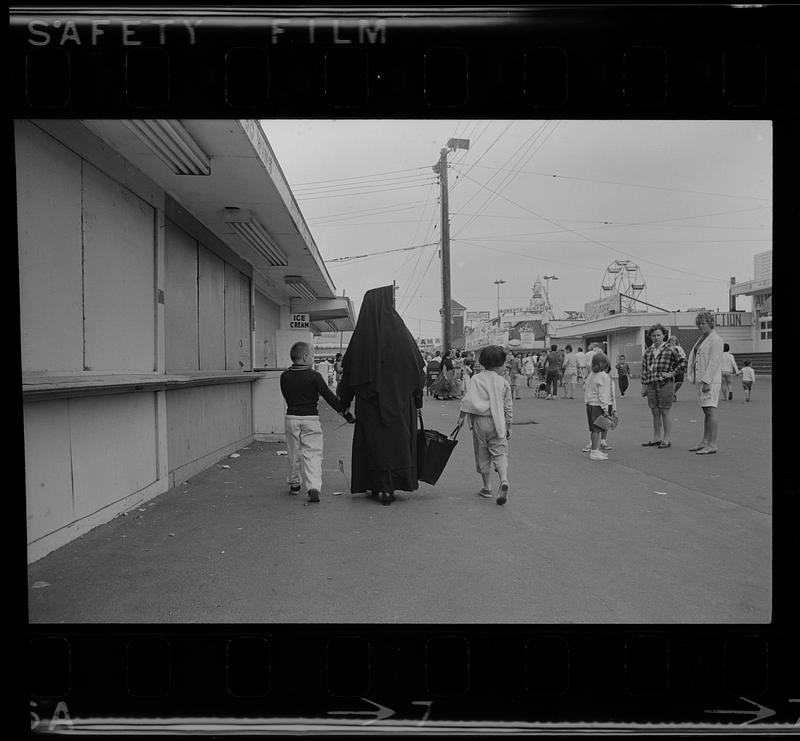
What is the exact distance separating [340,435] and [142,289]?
247 inches

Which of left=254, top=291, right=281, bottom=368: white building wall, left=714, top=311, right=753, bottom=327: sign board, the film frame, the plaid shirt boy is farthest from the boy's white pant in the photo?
left=714, top=311, right=753, bottom=327: sign board

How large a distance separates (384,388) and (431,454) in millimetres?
847

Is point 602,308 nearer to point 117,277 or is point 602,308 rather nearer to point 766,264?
point 766,264

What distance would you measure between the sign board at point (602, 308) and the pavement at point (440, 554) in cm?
2756

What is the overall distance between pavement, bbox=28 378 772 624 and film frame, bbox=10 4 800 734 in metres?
0.95

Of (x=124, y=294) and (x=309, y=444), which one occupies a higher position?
(x=124, y=294)

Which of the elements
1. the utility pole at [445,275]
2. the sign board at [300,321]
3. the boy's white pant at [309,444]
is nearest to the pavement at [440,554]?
the boy's white pant at [309,444]

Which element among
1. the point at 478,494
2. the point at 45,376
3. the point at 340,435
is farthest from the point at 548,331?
the point at 45,376

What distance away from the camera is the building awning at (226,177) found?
4.33 m

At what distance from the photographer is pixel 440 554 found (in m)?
4.00

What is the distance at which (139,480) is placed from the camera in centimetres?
548

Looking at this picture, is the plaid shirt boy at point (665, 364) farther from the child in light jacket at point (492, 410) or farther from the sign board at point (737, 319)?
the sign board at point (737, 319)

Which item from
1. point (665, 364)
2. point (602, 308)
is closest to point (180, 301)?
point (665, 364)
